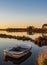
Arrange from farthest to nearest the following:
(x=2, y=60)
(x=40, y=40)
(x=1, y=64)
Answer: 1. (x=40, y=40)
2. (x=2, y=60)
3. (x=1, y=64)

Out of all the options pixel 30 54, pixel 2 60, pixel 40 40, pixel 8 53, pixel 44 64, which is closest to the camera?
pixel 44 64

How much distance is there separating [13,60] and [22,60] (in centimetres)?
126

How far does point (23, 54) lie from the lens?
3300 centimetres

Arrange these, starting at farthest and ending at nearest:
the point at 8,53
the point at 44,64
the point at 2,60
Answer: the point at 8,53 < the point at 2,60 < the point at 44,64

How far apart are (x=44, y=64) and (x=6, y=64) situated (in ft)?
33.1

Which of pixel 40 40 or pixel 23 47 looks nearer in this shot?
pixel 23 47

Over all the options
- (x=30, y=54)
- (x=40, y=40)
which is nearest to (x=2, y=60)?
(x=30, y=54)

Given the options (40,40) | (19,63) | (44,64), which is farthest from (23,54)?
(40,40)

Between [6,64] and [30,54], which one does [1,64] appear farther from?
[30,54]

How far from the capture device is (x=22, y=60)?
31.6 meters

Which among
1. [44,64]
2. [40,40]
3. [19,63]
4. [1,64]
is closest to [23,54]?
[19,63]

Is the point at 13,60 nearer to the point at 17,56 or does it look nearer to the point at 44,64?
the point at 17,56

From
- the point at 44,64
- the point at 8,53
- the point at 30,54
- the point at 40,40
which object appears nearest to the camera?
the point at 44,64

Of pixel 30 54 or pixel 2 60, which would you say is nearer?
pixel 2 60
